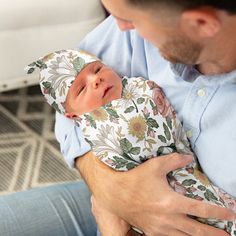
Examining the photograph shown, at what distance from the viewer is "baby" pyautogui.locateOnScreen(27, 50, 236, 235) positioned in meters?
0.85

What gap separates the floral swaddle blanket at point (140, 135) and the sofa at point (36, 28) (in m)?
0.69

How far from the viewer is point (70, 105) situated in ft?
3.27

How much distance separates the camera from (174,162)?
86 cm

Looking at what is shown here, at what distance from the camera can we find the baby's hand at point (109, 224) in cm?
91

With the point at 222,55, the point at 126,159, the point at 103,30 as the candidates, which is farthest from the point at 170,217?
the point at 103,30

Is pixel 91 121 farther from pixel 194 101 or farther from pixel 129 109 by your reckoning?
pixel 194 101

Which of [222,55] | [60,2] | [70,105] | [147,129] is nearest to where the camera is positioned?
[222,55]

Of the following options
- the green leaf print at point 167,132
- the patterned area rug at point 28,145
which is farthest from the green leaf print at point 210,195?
the patterned area rug at point 28,145

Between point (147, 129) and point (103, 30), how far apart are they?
10.0 inches

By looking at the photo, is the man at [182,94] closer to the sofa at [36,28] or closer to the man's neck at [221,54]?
the man's neck at [221,54]

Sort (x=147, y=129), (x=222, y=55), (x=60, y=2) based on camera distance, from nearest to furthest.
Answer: (x=222, y=55) < (x=147, y=129) < (x=60, y=2)

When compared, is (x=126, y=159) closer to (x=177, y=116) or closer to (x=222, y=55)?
(x=177, y=116)

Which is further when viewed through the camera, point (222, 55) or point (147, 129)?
point (147, 129)

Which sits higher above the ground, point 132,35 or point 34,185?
point 132,35
